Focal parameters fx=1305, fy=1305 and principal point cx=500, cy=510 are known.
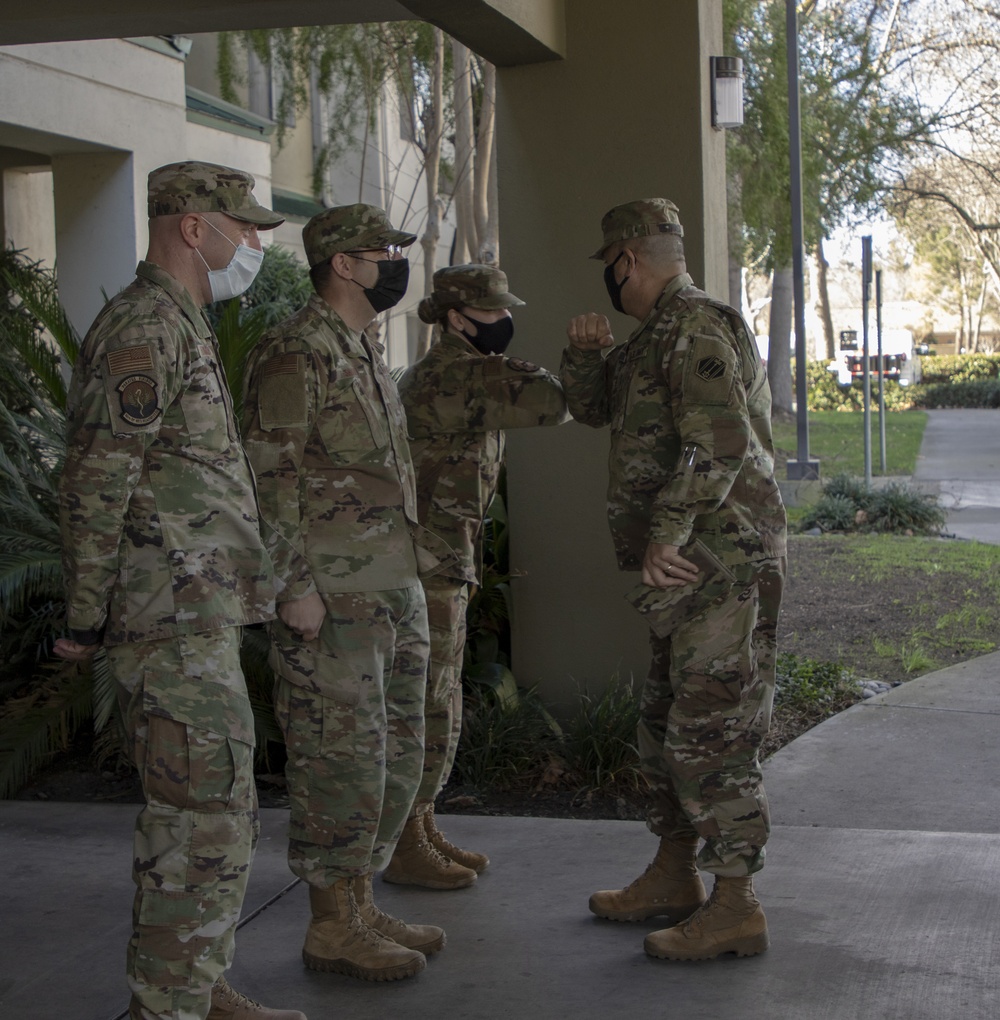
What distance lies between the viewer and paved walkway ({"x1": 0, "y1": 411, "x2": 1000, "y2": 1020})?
3.38 meters

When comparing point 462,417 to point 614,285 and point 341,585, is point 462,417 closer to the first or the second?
point 614,285

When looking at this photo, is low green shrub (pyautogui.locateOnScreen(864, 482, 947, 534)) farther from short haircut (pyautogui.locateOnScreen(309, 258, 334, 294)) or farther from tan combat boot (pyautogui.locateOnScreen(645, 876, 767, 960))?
short haircut (pyautogui.locateOnScreen(309, 258, 334, 294))

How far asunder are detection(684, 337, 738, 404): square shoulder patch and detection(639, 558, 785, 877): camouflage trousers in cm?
50

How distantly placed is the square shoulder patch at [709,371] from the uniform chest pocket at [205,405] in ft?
4.16

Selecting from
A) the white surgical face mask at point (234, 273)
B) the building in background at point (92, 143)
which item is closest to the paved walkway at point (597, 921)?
the white surgical face mask at point (234, 273)

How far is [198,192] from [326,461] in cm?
84

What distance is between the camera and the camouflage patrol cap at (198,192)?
3.01m

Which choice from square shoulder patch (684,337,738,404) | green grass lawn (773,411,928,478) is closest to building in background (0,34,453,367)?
square shoulder patch (684,337,738,404)

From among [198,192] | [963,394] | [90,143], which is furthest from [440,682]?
[963,394]

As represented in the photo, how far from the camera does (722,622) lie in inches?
143

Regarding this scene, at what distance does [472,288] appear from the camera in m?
4.27

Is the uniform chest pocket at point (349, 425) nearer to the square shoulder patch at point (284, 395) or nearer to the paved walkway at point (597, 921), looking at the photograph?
the square shoulder patch at point (284, 395)

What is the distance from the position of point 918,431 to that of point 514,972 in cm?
2509

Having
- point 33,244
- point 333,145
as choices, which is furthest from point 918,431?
point 33,244
